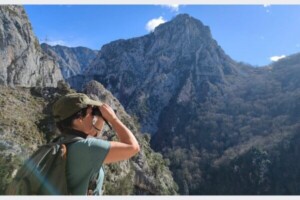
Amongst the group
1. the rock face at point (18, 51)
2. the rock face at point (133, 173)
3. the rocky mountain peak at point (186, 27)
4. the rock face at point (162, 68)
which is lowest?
the rock face at point (133, 173)

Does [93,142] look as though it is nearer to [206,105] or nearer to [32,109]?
[32,109]

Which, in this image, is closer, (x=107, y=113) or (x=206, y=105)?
(x=107, y=113)

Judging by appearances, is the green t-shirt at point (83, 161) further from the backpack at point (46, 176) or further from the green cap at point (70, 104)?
the green cap at point (70, 104)

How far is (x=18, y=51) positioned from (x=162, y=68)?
99.0 meters

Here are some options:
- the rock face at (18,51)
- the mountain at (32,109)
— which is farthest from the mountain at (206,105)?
the rock face at (18,51)

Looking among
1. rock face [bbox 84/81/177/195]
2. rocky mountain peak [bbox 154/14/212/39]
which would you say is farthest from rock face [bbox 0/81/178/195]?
rocky mountain peak [bbox 154/14/212/39]

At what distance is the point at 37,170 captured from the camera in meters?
2.45

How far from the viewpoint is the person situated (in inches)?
98.1

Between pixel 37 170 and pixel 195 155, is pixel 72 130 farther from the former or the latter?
pixel 195 155

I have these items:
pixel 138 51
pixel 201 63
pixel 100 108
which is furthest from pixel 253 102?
pixel 100 108

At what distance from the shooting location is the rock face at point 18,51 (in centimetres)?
5953

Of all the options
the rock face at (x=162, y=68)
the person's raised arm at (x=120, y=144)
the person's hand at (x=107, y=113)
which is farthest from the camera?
the rock face at (x=162, y=68)

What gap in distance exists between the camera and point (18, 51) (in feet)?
211

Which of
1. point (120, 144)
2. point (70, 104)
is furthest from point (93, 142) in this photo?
point (70, 104)
